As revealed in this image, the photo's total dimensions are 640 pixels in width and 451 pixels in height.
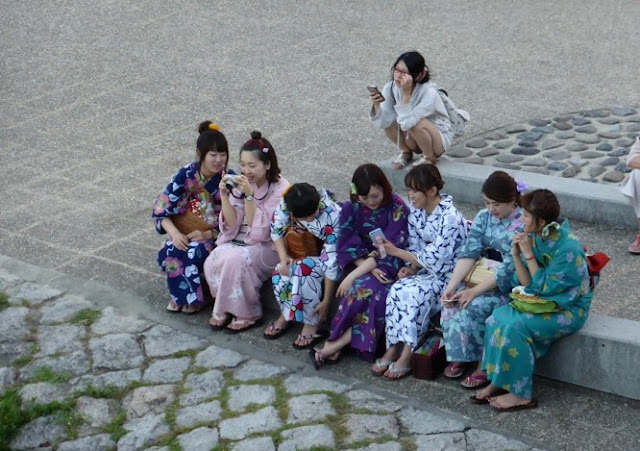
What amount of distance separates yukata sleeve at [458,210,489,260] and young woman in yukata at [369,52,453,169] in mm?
2063

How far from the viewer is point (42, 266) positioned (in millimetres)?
7695

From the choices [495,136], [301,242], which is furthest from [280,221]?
[495,136]

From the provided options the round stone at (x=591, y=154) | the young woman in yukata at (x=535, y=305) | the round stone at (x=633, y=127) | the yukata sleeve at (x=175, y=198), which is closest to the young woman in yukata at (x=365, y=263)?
the young woman in yukata at (x=535, y=305)

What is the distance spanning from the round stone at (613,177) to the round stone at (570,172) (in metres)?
0.22

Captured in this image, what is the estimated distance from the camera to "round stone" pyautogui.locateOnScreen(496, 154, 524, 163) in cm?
848

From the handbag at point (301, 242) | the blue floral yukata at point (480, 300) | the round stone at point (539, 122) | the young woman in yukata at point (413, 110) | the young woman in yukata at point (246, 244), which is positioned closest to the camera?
the blue floral yukata at point (480, 300)

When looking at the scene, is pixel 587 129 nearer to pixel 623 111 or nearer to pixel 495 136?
pixel 623 111

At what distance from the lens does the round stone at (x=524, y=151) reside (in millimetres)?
8594

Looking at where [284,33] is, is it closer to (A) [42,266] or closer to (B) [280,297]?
(A) [42,266]

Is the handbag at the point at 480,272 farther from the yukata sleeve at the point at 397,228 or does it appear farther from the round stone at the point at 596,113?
the round stone at the point at 596,113

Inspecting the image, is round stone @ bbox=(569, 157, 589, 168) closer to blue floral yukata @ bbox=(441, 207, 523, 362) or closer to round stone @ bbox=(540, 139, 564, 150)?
round stone @ bbox=(540, 139, 564, 150)

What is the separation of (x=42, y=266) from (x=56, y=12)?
6.50 m

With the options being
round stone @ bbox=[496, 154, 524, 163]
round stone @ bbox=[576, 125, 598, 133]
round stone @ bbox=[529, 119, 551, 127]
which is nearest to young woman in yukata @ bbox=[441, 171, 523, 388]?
round stone @ bbox=[496, 154, 524, 163]

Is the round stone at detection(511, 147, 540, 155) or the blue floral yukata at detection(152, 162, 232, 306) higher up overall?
the round stone at detection(511, 147, 540, 155)
